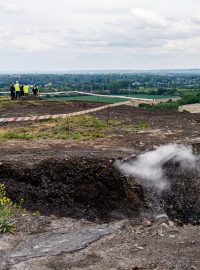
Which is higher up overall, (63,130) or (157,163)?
(63,130)

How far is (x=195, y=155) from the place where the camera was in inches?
624

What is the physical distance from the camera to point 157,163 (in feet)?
48.3

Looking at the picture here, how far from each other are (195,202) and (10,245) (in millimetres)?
6352

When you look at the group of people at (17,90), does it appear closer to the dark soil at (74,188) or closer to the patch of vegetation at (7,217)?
the dark soil at (74,188)

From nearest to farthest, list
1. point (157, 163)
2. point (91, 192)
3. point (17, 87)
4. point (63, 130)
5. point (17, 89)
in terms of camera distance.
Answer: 1. point (91, 192)
2. point (157, 163)
3. point (63, 130)
4. point (17, 87)
5. point (17, 89)

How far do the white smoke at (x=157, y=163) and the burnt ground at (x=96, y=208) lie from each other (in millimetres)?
327

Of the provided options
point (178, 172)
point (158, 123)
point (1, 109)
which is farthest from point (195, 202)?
point (1, 109)

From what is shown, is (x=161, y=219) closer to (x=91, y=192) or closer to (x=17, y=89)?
(x=91, y=192)

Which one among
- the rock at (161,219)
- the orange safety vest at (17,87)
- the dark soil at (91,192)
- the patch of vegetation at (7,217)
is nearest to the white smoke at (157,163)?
the dark soil at (91,192)

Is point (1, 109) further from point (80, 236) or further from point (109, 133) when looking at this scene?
point (80, 236)

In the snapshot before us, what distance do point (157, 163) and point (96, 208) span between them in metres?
3.39

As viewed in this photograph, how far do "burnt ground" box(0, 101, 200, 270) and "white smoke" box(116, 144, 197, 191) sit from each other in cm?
33

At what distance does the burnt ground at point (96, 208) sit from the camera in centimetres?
843

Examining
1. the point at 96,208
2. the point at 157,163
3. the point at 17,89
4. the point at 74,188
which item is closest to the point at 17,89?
the point at 17,89
